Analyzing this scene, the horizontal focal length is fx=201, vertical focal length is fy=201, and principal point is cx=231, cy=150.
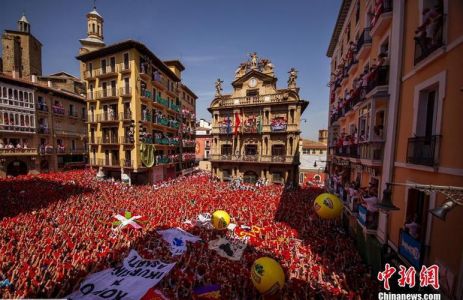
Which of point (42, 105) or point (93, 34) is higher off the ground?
point (93, 34)

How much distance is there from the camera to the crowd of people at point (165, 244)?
8.10m

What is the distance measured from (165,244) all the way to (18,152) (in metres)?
29.5

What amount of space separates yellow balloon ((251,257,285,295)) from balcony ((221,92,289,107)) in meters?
23.7

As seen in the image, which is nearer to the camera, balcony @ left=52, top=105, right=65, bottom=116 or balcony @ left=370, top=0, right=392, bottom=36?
balcony @ left=370, top=0, right=392, bottom=36

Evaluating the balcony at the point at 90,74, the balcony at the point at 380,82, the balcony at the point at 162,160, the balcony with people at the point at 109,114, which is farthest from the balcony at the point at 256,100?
the balcony at the point at 380,82

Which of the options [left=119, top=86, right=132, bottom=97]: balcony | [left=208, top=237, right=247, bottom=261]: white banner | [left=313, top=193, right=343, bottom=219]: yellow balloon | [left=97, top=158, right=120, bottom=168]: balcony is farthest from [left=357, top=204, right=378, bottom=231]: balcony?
[left=97, top=158, right=120, bottom=168]: balcony

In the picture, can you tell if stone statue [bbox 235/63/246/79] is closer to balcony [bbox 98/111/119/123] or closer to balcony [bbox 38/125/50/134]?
balcony [bbox 98/111/119/123]

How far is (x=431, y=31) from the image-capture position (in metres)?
6.50

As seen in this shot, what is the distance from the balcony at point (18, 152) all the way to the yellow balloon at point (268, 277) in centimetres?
3468

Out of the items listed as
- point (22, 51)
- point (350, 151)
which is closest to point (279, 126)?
point (350, 151)

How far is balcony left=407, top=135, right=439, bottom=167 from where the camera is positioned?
20.4 feet

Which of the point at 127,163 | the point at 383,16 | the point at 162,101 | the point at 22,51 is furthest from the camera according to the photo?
the point at 22,51

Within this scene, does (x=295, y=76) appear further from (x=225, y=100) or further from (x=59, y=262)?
(x=59, y=262)

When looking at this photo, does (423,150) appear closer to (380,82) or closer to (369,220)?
(380,82)
